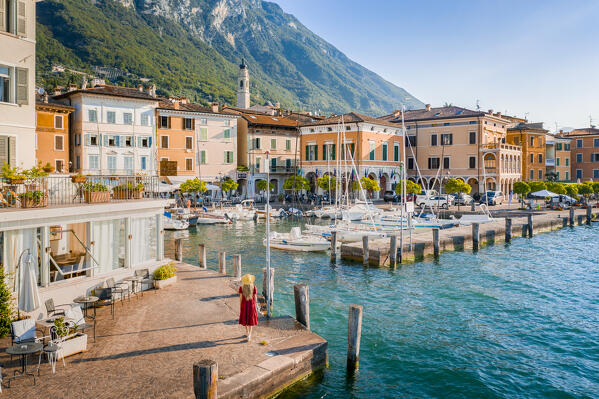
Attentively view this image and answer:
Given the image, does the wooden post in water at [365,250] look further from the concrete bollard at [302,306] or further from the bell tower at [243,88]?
the bell tower at [243,88]

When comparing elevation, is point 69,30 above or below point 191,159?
above

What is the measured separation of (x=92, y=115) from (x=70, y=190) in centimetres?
3624

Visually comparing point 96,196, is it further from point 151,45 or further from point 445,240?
point 151,45

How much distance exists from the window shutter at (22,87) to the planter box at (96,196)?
15.2ft

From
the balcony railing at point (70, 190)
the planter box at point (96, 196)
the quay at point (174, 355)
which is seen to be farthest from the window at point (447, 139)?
the planter box at point (96, 196)

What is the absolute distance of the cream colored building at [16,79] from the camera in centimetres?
1536

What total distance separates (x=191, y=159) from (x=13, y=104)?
40966mm

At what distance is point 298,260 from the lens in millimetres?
26797

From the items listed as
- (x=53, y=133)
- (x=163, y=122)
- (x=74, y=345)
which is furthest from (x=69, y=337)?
(x=163, y=122)

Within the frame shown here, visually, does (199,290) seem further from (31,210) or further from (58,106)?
(58,106)

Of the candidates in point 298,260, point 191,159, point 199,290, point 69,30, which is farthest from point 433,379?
point 69,30

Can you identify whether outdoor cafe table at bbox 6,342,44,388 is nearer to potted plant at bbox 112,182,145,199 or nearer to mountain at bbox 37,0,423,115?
potted plant at bbox 112,182,145,199

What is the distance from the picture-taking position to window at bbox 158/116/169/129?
5369 cm

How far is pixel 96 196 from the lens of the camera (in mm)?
14555
